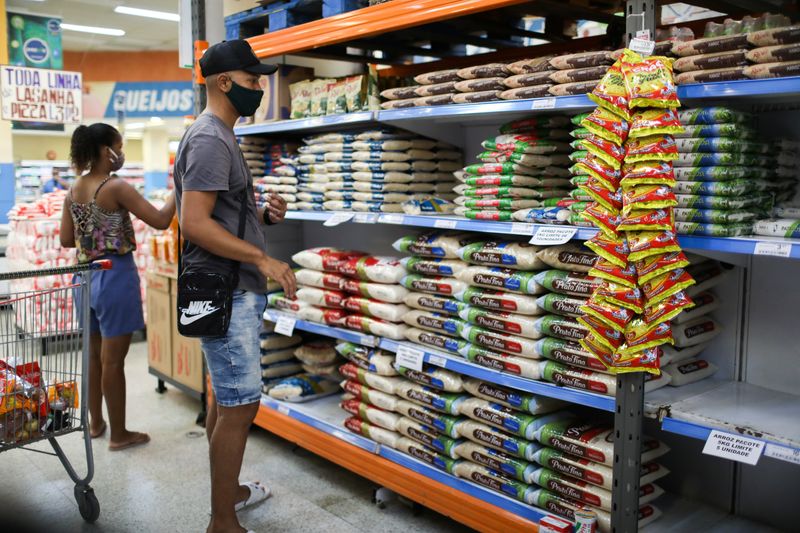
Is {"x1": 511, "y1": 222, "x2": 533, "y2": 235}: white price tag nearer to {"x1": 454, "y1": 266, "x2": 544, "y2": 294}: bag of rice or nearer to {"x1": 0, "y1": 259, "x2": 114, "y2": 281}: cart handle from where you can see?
{"x1": 454, "y1": 266, "x2": 544, "y2": 294}: bag of rice

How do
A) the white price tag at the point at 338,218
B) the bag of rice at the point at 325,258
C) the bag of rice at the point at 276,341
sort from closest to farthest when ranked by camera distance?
1. the white price tag at the point at 338,218
2. the bag of rice at the point at 325,258
3. the bag of rice at the point at 276,341

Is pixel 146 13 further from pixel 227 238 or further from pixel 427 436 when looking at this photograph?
pixel 427 436

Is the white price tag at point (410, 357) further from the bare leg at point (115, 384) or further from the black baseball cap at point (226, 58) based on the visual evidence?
the bare leg at point (115, 384)

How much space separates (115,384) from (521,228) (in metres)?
2.75

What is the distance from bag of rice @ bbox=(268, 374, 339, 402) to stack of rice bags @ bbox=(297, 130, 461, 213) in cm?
106

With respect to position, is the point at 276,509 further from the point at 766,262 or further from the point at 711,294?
the point at 766,262

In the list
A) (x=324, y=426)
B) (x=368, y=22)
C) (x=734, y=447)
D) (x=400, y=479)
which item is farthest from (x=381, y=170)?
(x=734, y=447)

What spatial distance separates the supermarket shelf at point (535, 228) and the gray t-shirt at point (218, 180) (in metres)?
0.71

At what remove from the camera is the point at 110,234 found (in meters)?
4.02

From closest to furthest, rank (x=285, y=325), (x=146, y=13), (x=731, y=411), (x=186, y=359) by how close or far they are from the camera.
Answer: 1. (x=731, y=411)
2. (x=285, y=325)
3. (x=186, y=359)
4. (x=146, y=13)

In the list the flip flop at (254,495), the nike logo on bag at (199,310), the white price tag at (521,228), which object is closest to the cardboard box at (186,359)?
the flip flop at (254,495)

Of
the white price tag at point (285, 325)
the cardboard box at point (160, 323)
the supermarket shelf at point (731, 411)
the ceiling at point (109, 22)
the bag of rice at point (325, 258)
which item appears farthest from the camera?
the ceiling at point (109, 22)

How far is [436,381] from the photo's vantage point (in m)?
3.17

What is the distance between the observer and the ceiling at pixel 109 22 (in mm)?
11953
